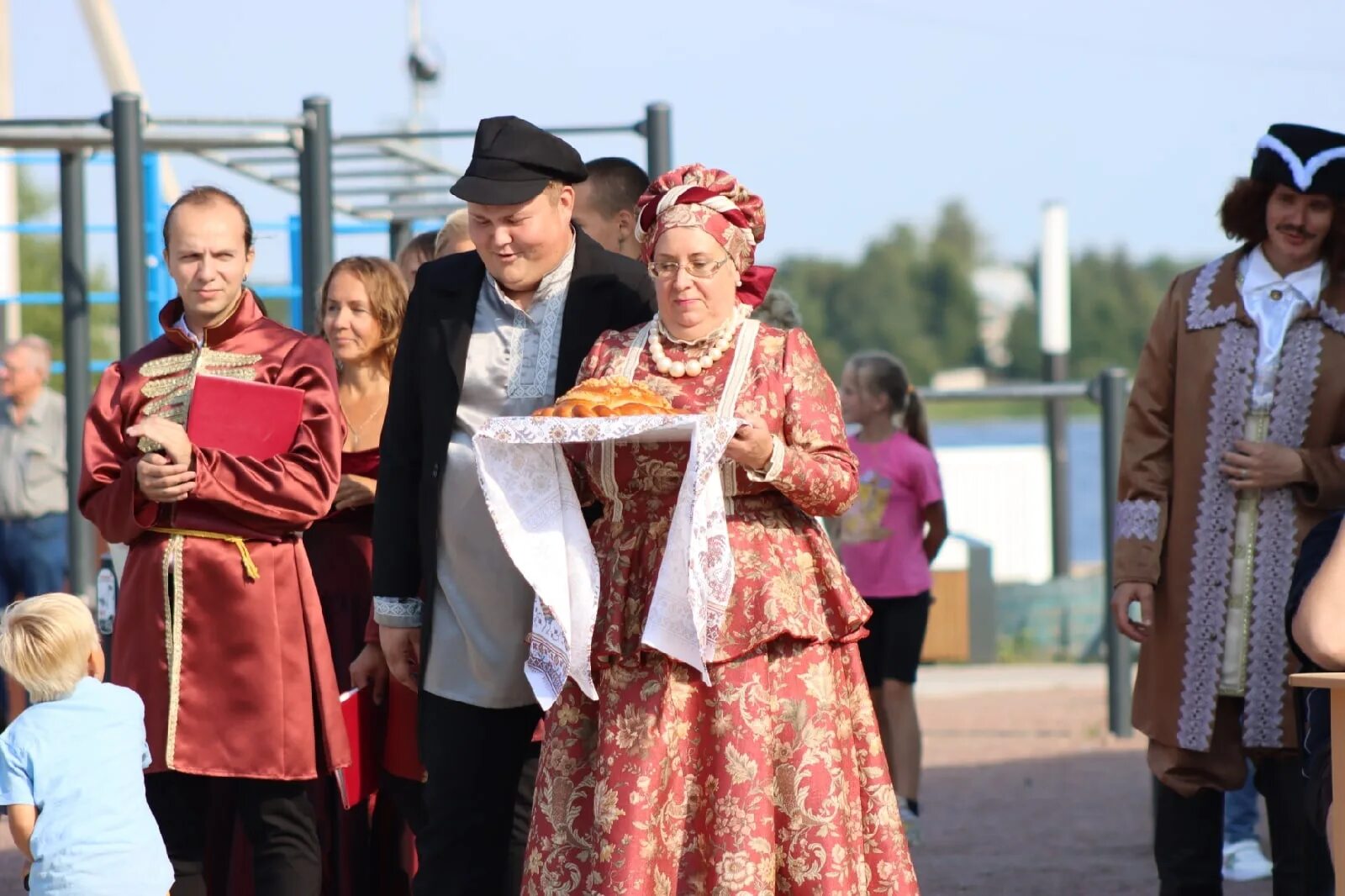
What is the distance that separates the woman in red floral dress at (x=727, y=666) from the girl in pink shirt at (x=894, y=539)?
331 cm

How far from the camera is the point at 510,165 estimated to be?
4020 millimetres

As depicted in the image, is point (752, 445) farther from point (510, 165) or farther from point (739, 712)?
point (510, 165)

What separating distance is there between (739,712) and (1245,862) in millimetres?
3316

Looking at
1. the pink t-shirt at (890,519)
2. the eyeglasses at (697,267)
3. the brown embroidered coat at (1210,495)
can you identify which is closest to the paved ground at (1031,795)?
the pink t-shirt at (890,519)

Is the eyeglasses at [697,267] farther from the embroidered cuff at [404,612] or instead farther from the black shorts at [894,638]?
the black shorts at [894,638]

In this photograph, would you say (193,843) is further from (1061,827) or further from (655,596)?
(1061,827)

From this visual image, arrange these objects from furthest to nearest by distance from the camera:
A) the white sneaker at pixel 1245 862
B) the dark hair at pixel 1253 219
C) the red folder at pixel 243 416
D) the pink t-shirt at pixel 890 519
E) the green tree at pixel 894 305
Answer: the green tree at pixel 894 305 → the pink t-shirt at pixel 890 519 → the white sneaker at pixel 1245 862 → the dark hair at pixel 1253 219 → the red folder at pixel 243 416

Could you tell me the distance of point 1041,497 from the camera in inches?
949

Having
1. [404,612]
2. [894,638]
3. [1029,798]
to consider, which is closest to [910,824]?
[894,638]

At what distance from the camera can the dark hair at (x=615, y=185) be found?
16.9ft

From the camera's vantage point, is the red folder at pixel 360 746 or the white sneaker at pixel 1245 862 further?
the white sneaker at pixel 1245 862

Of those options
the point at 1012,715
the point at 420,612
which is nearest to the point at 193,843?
the point at 420,612

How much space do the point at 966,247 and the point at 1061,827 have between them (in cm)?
10411

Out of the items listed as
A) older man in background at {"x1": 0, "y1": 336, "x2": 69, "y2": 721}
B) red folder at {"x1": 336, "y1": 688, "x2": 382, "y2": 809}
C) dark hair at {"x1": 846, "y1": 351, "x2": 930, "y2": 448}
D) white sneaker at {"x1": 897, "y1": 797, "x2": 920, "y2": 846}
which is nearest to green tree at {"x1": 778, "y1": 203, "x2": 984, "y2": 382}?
older man in background at {"x1": 0, "y1": 336, "x2": 69, "y2": 721}
